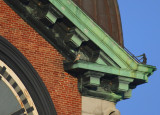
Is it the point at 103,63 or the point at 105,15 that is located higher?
the point at 105,15

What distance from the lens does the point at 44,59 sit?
1902 cm

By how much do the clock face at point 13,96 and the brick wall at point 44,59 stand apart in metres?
0.79

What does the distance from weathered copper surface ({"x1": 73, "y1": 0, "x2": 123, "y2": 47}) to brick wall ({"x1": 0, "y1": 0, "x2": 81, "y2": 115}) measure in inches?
135

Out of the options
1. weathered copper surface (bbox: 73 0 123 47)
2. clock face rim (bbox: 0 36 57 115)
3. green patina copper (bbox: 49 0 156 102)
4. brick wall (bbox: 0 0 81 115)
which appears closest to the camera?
clock face rim (bbox: 0 36 57 115)

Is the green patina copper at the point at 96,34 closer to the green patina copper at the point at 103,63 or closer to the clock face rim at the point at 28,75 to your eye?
the green patina copper at the point at 103,63

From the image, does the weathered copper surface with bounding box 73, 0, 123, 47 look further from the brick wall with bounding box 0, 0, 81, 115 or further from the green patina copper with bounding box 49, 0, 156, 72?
the brick wall with bounding box 0, 0, 81, 115

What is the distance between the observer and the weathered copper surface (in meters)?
22.3

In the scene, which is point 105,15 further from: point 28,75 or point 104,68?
point 28,75

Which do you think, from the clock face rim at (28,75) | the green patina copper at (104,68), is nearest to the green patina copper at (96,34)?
the green patina copper at (104,68)

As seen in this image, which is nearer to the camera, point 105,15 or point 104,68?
point 104,68

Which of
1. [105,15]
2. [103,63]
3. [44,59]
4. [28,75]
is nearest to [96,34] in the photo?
[103,63]

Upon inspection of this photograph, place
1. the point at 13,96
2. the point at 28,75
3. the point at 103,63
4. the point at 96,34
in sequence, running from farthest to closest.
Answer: the point at 103,63
the point at 96,34
the point at 28,75
the point at 13,96

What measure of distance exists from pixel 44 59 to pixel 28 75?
0.85m

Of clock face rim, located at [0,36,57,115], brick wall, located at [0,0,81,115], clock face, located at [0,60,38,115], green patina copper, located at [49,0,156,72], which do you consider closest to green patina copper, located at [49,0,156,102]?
green patina copper, located at [49,0,156,72]
